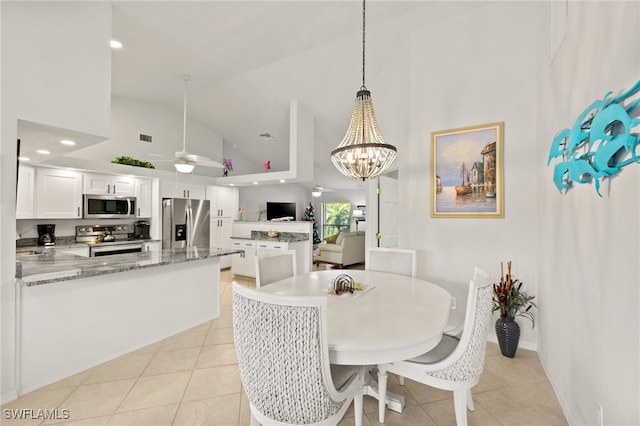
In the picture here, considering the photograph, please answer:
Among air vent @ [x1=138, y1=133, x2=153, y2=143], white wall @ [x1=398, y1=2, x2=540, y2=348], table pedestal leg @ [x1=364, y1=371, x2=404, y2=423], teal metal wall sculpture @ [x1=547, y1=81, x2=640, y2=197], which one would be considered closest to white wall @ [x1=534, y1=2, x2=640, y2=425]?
teal metal wall sculpture @ [x1=547, y1=81, x2=640, y2=197]

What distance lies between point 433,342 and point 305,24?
326cm

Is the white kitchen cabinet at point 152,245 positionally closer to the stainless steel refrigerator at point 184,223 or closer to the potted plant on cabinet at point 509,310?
the stainless steel refrigerator at point 184,223

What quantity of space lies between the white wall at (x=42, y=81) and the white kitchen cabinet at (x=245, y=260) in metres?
3.43

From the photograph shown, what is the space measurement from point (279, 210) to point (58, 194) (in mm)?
5478

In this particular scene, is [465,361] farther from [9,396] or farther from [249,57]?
[249,57]

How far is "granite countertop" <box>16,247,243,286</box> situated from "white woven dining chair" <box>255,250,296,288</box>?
943 millimetres

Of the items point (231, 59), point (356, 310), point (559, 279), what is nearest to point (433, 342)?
point (356, 310)

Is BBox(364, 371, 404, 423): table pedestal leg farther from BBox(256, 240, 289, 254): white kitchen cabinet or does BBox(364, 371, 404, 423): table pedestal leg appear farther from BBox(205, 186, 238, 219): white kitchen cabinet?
BBox(205, 186, 238, 219): white kitchen cabinet

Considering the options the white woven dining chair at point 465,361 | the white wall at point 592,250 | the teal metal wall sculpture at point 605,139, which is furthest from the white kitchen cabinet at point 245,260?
the teal metal wall sculpture at point 605,139

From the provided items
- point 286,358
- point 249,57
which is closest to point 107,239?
point 249,57

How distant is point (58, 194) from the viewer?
4035mm

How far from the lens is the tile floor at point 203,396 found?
1.75 metres

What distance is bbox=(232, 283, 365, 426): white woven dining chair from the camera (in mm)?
1110

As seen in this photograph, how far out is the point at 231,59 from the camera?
3742mm
